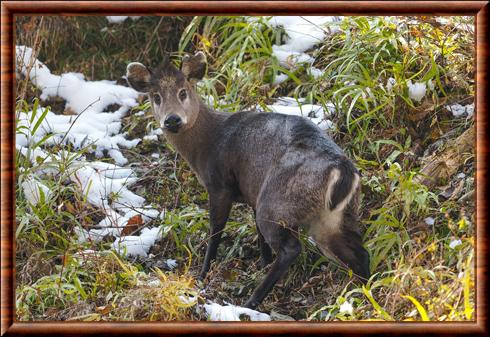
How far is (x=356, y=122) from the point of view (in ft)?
25.6

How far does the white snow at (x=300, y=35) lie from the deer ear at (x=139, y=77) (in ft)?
5.96

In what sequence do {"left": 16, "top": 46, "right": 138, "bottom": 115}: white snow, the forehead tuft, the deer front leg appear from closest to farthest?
the deer front leg → the forehead tuft → {"left": 16, "top": 46, "right": 138, "bottom": 115}: white snow

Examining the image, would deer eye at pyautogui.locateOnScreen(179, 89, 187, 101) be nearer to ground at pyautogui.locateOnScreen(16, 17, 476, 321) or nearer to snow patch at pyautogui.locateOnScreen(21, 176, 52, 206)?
ground at pyautogui.locateOnScreen(16, 17, 476, 321)

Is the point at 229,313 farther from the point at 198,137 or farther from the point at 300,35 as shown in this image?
the point at 300,35

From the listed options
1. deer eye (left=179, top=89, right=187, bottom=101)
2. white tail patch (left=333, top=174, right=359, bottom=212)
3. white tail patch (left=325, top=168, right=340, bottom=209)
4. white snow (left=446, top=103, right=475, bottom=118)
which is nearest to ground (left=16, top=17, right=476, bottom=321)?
white snow (left=446, top=103, right=475, bottom=118)

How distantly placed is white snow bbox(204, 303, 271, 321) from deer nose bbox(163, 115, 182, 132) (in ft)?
5.88

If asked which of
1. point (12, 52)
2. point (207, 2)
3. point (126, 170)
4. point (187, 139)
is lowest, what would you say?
point (126, 170)

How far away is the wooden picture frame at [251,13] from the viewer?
193 inches

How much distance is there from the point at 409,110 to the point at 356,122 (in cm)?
50

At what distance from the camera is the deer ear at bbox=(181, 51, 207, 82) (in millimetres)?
7520

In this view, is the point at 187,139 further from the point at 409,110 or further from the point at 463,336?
the point at 463,336

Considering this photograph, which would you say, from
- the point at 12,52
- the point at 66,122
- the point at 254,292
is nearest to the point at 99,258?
the point at 254,292

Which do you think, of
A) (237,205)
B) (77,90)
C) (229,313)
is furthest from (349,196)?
(77,90)

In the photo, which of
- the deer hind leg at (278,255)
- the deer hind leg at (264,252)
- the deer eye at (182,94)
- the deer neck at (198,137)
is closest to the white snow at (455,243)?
the deer hind leg at (278,255)
